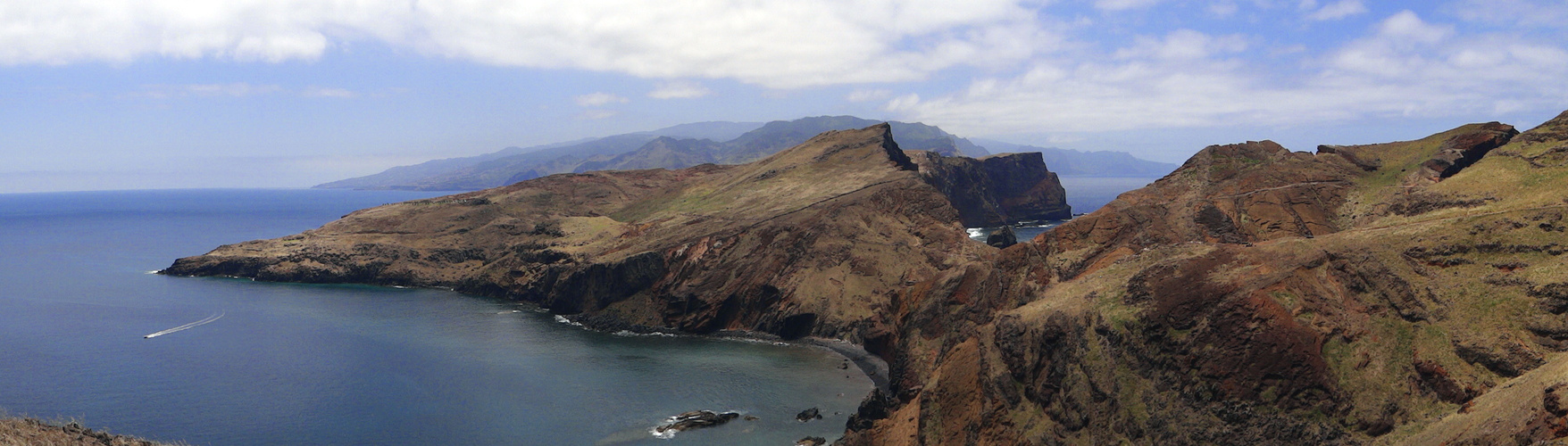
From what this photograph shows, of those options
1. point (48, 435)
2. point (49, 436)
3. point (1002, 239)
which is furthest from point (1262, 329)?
point (1002, 239)

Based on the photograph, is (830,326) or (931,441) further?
(830,326)

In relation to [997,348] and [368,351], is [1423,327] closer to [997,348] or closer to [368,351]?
[997,348]

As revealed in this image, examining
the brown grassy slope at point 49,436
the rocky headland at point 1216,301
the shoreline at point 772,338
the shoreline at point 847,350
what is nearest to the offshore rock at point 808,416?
the rocky headland at point 1216,301

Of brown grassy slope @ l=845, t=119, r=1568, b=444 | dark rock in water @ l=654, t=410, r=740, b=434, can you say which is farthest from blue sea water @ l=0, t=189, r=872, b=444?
brown grassy slope @ l=845, t=119, r=1568, b=444

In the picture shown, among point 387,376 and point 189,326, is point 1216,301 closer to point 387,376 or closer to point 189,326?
point 387,376

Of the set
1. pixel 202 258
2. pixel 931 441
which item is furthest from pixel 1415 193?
pixel 202 258

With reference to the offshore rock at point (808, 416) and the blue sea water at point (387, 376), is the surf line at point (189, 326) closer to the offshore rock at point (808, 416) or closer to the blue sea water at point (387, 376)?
the blue sea water at point (387, 376)
